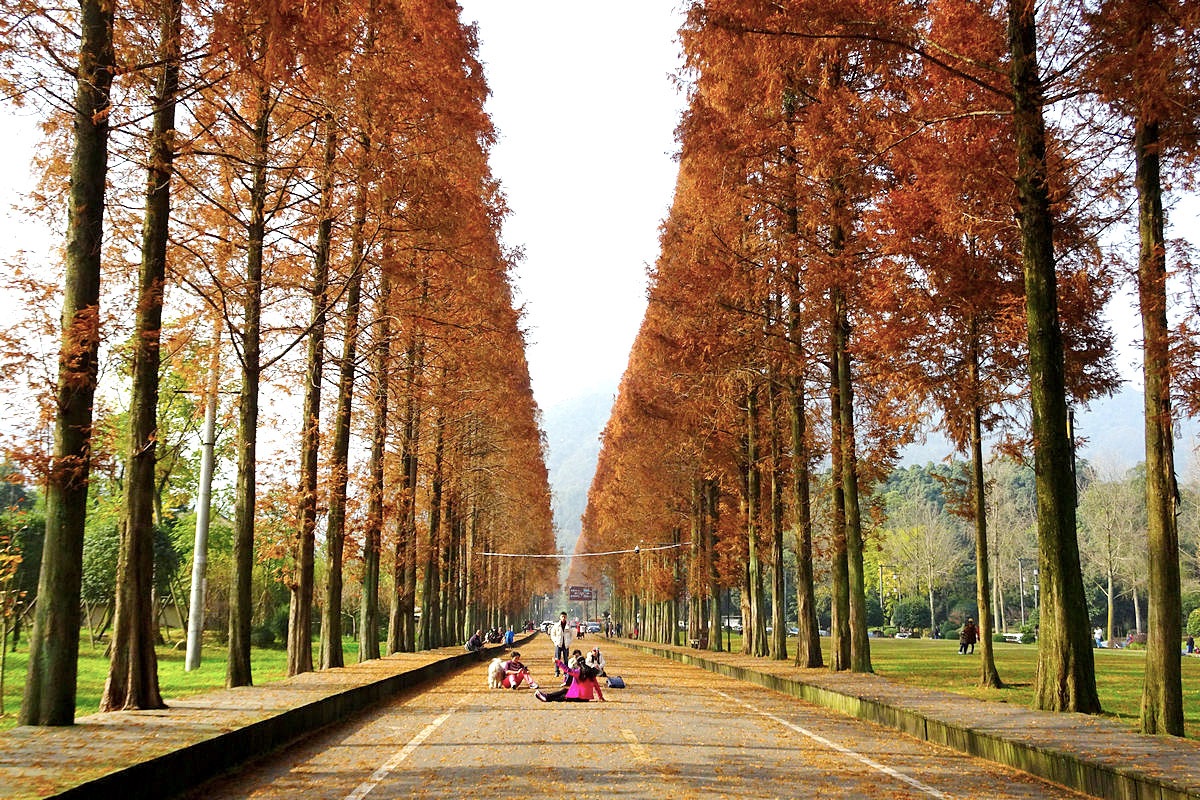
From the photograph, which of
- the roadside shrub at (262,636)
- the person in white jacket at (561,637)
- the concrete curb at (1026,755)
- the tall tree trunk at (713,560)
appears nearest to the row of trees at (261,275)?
the person in white jacket at (561,637)

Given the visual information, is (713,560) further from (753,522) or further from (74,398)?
(74,398)

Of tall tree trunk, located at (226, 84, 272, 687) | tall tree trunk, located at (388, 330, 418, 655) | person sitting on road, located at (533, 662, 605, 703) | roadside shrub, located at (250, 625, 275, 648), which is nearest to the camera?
tall tree trunk, located at (226, 84, 272, 687)

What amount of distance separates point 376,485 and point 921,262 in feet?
39.7

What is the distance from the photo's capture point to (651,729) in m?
11.9

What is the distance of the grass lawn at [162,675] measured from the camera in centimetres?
1905

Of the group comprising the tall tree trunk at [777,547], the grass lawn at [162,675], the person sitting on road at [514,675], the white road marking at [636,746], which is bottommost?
the grass lawn at [162,675]

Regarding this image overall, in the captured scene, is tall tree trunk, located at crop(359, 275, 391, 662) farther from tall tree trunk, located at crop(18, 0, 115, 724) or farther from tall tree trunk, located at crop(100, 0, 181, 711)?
Result: tall tree trunk, located at crop(18, 0, 115, 724)

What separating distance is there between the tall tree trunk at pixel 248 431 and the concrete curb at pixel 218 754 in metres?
1.96

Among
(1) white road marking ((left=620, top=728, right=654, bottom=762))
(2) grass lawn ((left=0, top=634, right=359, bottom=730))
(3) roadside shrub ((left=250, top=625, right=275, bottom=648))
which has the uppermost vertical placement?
(1) white road marking ((left=620, top=728, right=654, bottom=762))

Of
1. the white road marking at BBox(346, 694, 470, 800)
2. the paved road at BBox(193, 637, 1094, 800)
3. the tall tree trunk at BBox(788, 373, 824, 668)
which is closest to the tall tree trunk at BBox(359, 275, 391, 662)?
the paved road at BBox(193, 637, 1094, 800)

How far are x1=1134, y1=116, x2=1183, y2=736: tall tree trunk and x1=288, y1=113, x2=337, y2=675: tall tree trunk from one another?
12.3m

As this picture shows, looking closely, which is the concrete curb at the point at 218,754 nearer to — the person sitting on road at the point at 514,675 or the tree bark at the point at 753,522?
the person sitting on road at the point at 514,675

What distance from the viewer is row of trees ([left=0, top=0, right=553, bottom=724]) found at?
31.2 feet

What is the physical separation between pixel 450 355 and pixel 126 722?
14897 millimetres
